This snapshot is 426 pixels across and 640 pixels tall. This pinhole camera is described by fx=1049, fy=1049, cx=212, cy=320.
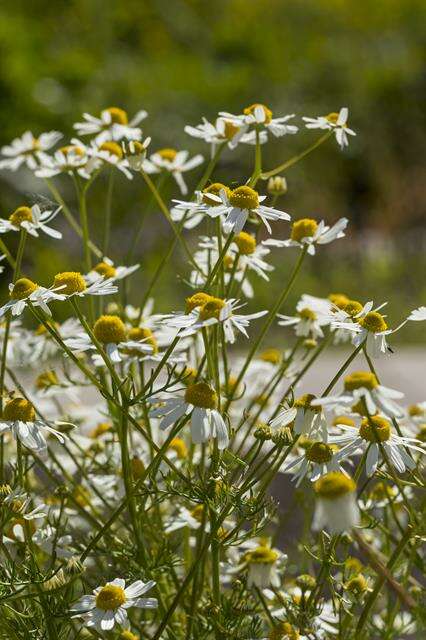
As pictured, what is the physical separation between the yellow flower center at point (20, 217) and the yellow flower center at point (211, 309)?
224mm

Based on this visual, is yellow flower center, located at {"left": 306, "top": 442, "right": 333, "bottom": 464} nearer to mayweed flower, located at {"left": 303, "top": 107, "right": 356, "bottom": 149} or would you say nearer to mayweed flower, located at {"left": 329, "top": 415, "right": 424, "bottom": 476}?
mayweed flower, located at {"left": 329, "top": 415, "right": 424, "bottom": 476}

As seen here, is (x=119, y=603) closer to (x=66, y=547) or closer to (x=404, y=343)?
(x=66, y=547)

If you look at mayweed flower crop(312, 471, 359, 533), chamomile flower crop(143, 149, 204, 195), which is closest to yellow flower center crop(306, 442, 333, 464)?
mayweed flower crop(312, 471, 359, 533)

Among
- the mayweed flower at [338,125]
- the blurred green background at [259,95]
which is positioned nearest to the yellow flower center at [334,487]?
the mayweed flower at [338,125]

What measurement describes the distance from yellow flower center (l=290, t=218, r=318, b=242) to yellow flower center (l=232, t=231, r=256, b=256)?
4 centimetres

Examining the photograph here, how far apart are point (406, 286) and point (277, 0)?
3.17 m

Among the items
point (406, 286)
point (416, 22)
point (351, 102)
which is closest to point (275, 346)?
point (406, 286)

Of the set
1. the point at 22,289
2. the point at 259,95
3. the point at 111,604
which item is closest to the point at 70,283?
the point at 22,289

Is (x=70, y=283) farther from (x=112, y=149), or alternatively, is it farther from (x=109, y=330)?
(x=112, y=149)

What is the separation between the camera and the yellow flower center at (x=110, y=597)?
30.3 inches

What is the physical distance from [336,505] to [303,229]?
37 centimetres

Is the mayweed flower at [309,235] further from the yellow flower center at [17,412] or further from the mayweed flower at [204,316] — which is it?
the yellow flower center at [17,412]

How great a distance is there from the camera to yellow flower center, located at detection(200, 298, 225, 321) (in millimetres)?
768

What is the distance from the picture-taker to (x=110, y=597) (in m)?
0.77
